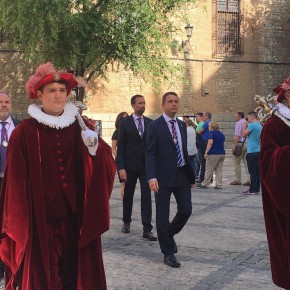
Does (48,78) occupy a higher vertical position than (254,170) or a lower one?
higher

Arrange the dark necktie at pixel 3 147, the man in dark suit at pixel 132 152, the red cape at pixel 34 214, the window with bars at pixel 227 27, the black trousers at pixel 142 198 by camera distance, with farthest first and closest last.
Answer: the window with bars at pixel 227 27 < the man in dark suit at pixel 132 152 < the black trousers at pixel 142 198 < the dark necktie at pixel 3 147 < the red cape at pixel 34 214

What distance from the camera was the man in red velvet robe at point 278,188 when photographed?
3.50 metres

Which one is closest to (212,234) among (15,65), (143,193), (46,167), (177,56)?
(143,193)

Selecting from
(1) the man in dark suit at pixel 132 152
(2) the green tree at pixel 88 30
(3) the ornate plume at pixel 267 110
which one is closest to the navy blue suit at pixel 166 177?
(1) the man in dark suit at pixel 132 152

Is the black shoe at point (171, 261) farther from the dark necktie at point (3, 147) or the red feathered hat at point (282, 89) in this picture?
the red feathered hat at point (282, 89)

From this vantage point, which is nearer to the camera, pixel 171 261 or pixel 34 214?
pixel 34 214

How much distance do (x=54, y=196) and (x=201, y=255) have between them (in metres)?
2.79

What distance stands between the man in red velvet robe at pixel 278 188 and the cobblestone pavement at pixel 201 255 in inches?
45.8

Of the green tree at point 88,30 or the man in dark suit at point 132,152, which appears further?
the green tree at point 88,30

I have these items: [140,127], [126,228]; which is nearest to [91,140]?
[140,127]

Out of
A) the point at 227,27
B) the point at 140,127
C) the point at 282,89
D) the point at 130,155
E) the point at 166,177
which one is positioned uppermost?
the point at 227,27

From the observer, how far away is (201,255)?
19.4 feet

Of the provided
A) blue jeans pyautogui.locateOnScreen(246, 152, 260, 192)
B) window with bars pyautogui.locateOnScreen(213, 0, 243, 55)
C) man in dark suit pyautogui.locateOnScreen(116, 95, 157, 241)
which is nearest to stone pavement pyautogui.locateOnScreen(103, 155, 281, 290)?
man in dark suit pyautogui.locateOnScreen(116, 95, 157, 241)

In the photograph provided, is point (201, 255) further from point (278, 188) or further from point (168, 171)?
point (278, 188)
